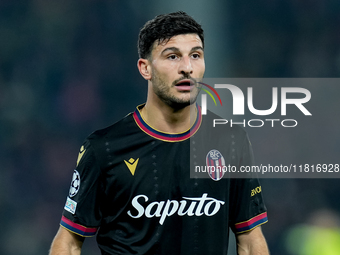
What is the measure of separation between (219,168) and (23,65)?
11.8 feet

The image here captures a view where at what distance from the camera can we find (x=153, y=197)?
2596 millimetres

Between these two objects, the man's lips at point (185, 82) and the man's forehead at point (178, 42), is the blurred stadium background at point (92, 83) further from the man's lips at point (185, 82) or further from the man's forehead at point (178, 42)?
the man's lips at point (185, 82)

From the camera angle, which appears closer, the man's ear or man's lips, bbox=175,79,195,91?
man's lips, bbox=175,79,195,91

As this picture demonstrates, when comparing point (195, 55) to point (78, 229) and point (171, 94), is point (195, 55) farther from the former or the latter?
point (78, 229)

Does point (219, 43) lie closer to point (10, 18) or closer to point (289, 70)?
point (289, 70)

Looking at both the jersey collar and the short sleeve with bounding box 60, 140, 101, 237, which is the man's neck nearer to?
the jersey collar

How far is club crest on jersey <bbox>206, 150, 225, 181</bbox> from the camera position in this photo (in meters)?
2.67

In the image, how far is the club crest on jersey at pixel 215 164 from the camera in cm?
267

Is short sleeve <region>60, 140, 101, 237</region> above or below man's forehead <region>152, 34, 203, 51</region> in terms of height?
below

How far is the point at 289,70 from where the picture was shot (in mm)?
5719

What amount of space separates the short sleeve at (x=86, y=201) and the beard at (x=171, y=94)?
480 millimetres

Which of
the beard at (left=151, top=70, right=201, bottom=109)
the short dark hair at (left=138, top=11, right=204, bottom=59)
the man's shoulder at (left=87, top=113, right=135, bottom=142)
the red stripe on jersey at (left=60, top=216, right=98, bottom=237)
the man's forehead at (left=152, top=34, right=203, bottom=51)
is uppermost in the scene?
the short dark hair at (left=138, top=11, right=204, bottom=59)

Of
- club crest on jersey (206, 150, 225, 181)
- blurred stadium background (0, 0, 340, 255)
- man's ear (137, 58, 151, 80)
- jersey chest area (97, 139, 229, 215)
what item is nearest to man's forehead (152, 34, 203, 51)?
man's ear (137, 58, 151, 80)

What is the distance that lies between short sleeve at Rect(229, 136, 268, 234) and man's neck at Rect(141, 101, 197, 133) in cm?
39
